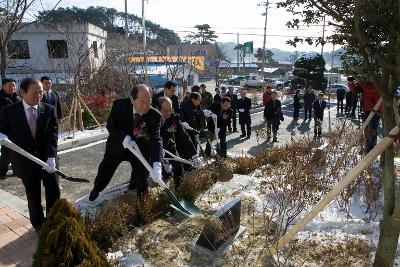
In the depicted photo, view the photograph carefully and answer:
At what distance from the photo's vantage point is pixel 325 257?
3.53 metres

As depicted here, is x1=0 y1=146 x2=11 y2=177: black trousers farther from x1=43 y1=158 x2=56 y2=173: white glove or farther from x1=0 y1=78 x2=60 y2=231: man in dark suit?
x1=43 y1=158 x2=56 y2=173: white glove

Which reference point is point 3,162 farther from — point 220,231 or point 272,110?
point 272,110

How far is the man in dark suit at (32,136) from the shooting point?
12.4 ft

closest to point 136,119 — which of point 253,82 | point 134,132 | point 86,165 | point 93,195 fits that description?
point 134,132

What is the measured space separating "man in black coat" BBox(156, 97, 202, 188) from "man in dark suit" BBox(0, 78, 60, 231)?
5.09 ft

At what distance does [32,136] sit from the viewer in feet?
12.8

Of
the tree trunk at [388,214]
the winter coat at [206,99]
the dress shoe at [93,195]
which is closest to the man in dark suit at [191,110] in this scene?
the dress shoe at [93,195]

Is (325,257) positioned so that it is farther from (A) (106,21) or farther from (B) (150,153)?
(A) (106,21)

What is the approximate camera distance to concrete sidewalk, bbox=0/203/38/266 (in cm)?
343

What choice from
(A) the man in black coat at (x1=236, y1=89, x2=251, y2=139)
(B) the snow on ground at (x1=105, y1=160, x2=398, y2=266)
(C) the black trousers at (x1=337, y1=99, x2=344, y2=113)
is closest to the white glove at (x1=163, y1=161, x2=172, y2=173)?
(B) the snow on ground at (x1=105, y1=160, x2=398, y2=266)

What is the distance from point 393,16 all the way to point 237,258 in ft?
8.43

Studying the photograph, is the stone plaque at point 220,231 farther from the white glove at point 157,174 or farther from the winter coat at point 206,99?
the winter coat at point 206,99

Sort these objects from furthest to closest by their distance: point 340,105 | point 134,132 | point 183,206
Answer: point 340,105 < point 183,206 < point 134,132

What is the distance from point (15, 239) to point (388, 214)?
12.1ft
